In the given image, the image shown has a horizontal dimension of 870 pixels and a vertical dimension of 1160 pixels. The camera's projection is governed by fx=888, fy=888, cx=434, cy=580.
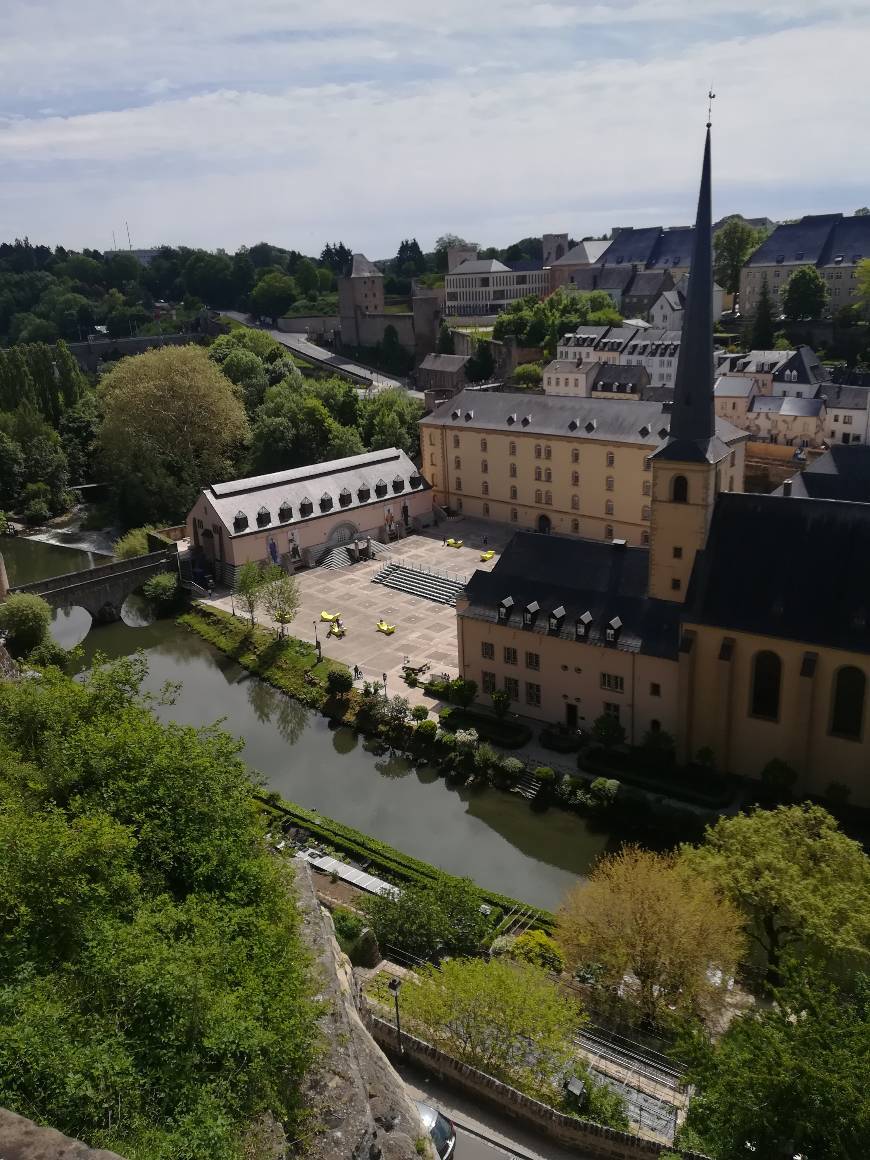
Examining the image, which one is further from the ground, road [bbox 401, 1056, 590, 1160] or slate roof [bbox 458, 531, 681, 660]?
slate roof [bbox 458, 531, 681, 660]

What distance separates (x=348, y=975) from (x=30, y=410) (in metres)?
76.9

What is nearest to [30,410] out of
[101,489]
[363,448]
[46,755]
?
[101,489]

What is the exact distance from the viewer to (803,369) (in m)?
75.1

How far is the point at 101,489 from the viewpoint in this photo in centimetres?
8500

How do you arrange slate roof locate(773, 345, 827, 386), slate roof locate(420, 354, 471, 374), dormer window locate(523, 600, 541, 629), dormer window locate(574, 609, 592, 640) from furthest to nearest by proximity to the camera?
slate roof locate(420, 354, 471, 374)
slate roof locate(773, 345, 827, 386)
dormer window locate(523, 600, 541, 629)
dormer window locate(574, 609, 592, 640)

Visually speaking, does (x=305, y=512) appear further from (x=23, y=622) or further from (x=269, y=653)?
(x=23, y=622)

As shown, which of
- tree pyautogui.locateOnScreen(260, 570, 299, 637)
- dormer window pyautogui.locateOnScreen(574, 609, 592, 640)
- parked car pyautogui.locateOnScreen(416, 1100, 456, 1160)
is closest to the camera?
parked car pyautogui.locateOnScreen(416, 1100, 456, 1160)

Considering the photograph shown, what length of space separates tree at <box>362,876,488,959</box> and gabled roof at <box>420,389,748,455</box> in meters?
36.9

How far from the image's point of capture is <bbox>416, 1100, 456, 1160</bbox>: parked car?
15.8 meters

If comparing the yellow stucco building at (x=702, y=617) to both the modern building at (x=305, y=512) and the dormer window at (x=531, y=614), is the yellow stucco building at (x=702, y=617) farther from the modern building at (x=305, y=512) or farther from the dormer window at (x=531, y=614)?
the modern building at (x=305, y=512)

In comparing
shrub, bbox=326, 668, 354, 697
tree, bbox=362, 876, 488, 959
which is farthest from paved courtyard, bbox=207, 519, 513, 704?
tree, bbox=362, 876, 488, 959

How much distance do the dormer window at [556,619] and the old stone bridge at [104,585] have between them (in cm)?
3080

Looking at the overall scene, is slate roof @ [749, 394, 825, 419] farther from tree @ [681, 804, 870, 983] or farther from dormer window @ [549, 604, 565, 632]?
tree @ [681, 804, 870, 983]

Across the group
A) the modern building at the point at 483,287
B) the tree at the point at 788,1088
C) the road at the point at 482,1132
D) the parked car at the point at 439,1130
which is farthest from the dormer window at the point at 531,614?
the modern building at the point at 483,287
